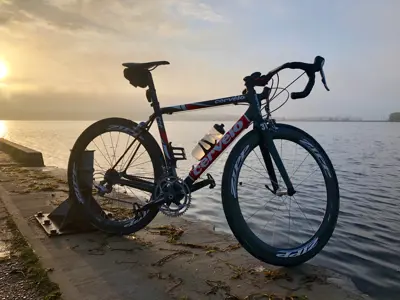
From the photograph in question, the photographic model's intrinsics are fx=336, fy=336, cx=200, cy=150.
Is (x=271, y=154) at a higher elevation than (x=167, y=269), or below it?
higher

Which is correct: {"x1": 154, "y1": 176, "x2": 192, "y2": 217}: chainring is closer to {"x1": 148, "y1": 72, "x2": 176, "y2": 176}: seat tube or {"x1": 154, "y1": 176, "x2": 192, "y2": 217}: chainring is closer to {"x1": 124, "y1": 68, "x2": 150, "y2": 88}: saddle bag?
{"x1": 148, "y1": 72, "x2": 176, "y2": 176}: seat tube

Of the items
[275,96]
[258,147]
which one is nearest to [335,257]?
[258,147]

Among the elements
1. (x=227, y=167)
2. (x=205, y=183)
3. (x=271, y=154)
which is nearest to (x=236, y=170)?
(x=227, y=167)

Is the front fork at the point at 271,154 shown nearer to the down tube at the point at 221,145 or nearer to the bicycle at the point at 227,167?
the bicycle at the point at 227,167

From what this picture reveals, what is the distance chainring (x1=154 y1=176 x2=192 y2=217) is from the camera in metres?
3.88

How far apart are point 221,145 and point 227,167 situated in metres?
0.44

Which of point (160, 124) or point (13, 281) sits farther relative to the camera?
point (160, 124)

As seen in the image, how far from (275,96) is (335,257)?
2663mm

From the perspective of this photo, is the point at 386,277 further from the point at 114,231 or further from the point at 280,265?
the point at 114,231

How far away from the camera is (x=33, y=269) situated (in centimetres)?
315

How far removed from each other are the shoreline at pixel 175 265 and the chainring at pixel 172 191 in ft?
1.42

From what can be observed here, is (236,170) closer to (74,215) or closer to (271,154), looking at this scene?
(271,154)

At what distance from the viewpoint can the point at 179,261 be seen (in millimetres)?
3527

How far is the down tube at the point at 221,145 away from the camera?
373cm
